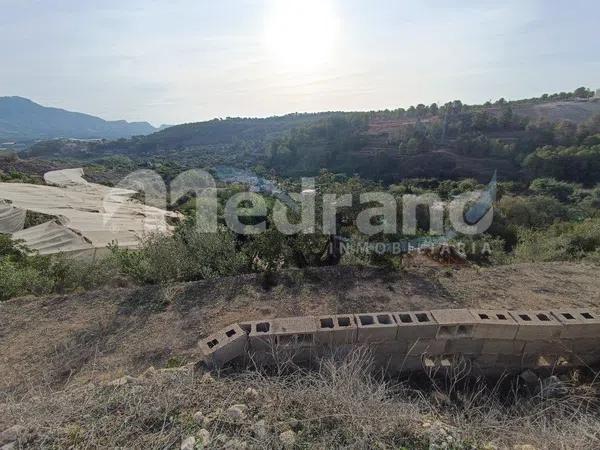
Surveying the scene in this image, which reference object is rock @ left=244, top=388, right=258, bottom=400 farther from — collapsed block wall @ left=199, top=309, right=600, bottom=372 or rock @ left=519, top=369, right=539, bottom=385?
rock @ left=519, top=369, right=539, bottom=385

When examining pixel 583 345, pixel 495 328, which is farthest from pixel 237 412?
pixel 583 345

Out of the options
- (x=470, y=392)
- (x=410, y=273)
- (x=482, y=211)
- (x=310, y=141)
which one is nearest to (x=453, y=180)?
(x=482, y=211)

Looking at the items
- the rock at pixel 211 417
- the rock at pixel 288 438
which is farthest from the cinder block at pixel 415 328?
the rock at pixel 211 417

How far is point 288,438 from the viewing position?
2.24 m

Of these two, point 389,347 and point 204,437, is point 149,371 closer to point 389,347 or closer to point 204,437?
point 204,437

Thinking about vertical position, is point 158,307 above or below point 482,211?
above

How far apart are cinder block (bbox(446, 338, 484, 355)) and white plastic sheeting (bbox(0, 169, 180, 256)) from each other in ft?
19.4

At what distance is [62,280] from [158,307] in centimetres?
248

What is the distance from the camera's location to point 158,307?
4.82 meters

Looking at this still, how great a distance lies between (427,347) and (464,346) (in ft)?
1.33

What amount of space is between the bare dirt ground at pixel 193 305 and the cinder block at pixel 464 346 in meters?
1.01

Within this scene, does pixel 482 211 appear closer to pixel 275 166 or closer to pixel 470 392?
pixel 470 392

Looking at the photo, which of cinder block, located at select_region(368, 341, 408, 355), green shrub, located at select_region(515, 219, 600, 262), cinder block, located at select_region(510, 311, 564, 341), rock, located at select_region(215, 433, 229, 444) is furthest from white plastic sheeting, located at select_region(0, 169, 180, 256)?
green shrub, located at select_region(515, 219, 600, 262)

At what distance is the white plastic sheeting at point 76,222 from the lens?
32.6 feet
